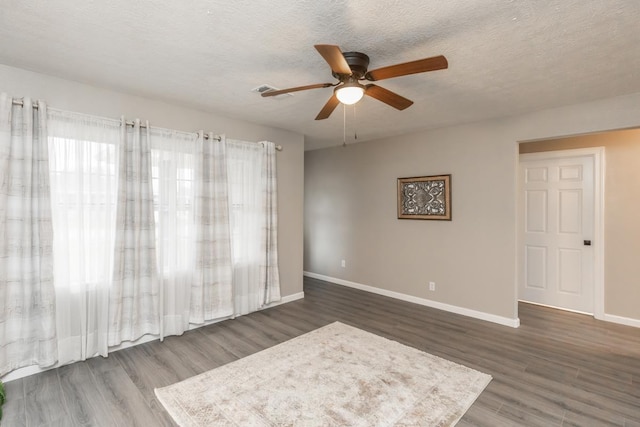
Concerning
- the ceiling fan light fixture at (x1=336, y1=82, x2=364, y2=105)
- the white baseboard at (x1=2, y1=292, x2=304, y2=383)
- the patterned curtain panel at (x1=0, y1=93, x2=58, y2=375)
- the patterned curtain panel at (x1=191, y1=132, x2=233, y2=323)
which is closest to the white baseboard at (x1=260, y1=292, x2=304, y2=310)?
the white baseboard at (x1=2, y1=292, x2=304, y2=383)

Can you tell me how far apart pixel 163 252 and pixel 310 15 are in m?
2.73

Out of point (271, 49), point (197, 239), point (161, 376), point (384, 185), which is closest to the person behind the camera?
point (271, 49)

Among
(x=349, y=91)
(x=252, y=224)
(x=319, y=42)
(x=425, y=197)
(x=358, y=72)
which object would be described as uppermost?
(x=319, y=42)

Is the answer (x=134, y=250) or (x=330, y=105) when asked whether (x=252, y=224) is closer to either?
(x=134, y=250)

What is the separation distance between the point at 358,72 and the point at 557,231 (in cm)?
395

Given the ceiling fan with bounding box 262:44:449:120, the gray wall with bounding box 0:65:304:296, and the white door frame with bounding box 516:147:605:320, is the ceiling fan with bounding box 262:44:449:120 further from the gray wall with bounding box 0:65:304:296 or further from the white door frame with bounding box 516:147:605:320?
the white door frame with bounding box 516:147:605:320

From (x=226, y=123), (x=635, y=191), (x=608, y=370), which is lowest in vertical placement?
(x=608, y=370)

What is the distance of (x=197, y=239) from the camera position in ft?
11.8

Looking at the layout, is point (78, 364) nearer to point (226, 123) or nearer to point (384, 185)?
point (226, 123)

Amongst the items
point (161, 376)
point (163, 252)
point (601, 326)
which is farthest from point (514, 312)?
point (163, 252)

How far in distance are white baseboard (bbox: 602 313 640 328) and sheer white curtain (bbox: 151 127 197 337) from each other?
16.8 feet

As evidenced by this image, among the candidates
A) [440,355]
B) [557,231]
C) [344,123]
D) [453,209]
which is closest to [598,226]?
[557,231]

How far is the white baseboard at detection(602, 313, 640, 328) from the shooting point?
3698 mm

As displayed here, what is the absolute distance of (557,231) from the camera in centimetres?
437
